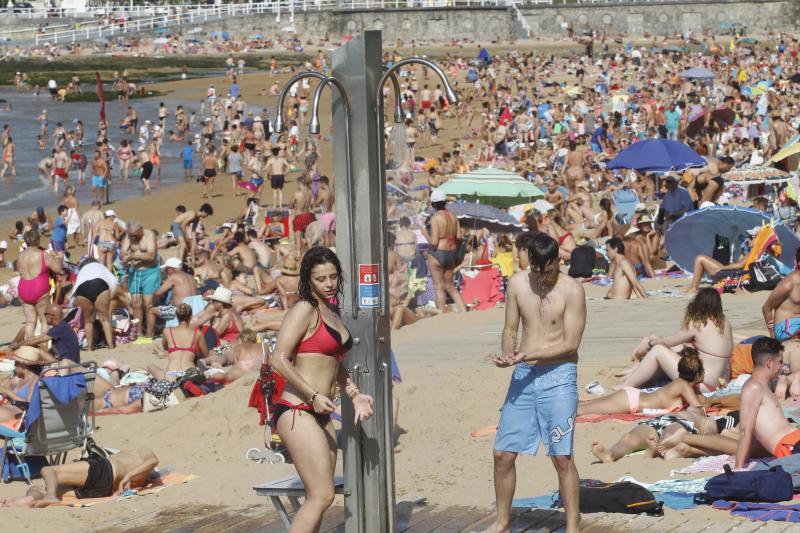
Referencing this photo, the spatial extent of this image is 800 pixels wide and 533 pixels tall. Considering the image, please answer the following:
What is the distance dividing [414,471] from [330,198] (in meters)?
10.6

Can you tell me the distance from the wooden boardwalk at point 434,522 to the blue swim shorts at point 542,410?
0.47 metres

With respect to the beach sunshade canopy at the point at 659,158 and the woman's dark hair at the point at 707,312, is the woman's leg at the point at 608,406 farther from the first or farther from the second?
the beach sunshade canopy at the point at 659,158

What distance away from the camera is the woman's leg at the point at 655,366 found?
26.5 feet

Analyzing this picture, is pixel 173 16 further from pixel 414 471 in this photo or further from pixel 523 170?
pixel 414 471

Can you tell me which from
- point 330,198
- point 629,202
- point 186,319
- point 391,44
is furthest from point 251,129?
point 391,44

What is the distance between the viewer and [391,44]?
61.2 m

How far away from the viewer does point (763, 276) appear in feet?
37.4

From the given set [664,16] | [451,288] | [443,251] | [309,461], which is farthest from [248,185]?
[664,16]

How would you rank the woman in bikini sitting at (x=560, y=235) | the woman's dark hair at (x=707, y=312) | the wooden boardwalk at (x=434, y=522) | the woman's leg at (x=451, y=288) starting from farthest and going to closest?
the woman in bikini sitting at (x=560, y=235) → the woman's leg at (x=451, y=288) → the woman's dark hair at (x=707, y=312) → the wooden boardwalk at (x=434, y=522)

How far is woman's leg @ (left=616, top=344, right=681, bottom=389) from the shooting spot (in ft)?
26.5

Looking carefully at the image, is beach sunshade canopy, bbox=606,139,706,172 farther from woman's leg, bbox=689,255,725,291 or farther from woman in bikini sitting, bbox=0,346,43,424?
woman in bikini sitting, bbox=0,346,43,424

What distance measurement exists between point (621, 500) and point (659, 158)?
1102 centimetres

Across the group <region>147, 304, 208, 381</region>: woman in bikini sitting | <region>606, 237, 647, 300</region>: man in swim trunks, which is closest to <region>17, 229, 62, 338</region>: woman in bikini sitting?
<region>147, 304, 208, 381</region>: woman in bikini sitting

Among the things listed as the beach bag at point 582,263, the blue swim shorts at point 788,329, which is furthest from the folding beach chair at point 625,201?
the blue swim shorts at point 788,329
